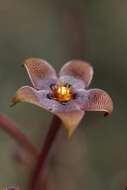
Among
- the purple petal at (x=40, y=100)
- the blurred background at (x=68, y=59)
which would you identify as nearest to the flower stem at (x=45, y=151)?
the purple petal at (x=40, y=100)

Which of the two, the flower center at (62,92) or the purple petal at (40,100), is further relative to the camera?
the flower center at (62,92)

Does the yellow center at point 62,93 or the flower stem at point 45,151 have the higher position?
the yellow center at point 62,93

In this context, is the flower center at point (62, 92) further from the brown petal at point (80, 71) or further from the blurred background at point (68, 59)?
the blurred background at point (68, 59)

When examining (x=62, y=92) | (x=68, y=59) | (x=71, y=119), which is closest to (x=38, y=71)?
(x=62, y=92)

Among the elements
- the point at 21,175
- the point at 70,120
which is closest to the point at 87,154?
the point at 21,175

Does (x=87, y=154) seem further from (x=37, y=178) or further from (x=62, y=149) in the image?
(x=37, y=178)

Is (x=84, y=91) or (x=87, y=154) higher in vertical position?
(x=84, y=91)
